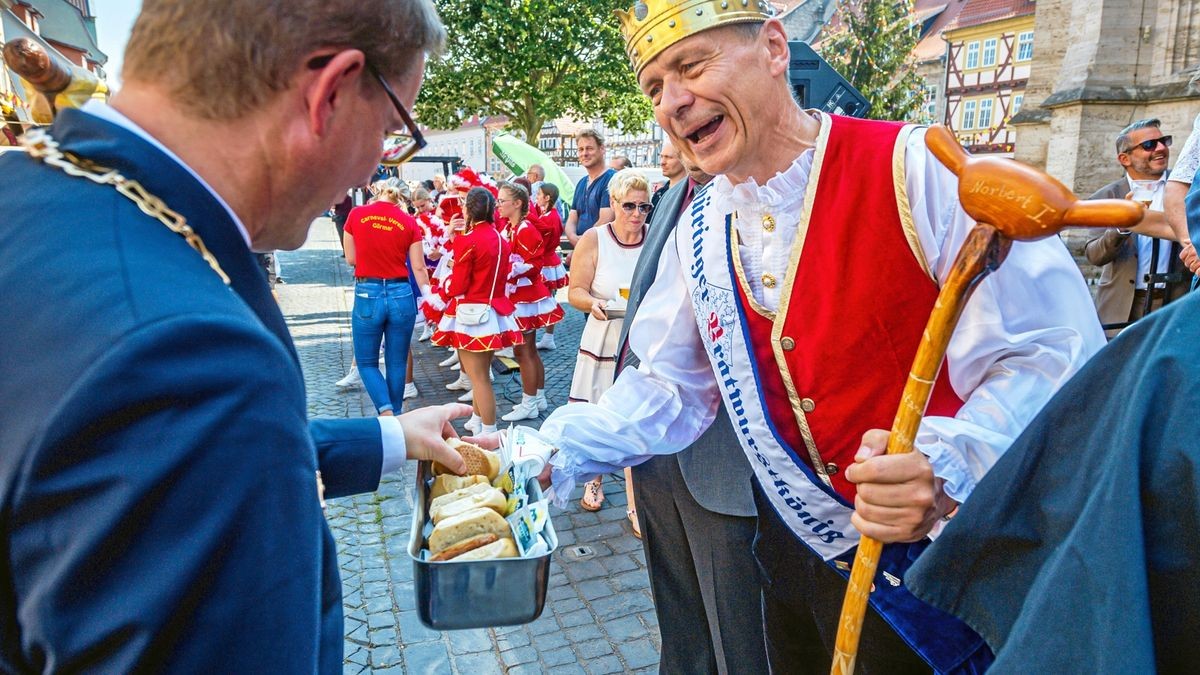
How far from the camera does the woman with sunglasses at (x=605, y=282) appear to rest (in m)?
4.87

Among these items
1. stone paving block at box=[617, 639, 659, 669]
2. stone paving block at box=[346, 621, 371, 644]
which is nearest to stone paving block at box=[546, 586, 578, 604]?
stone paving block at box=[617, 639, 659, 669]

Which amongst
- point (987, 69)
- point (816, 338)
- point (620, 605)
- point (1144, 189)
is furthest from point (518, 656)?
point (987, 69)

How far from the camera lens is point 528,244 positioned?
23.5ft

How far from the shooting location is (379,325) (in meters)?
6.48

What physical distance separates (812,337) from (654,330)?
1.90 ft

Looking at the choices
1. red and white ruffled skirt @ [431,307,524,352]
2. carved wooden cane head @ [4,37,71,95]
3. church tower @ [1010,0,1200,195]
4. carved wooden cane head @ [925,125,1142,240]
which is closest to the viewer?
carved wooden cane head @ [925,125,1142,240]

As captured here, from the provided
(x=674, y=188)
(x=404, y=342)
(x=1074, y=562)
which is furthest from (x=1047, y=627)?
(x=404, y=342)

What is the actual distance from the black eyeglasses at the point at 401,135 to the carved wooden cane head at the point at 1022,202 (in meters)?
0.82

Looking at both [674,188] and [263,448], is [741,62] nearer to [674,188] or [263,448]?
[674,188]

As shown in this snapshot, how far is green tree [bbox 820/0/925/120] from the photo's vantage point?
81.9 ft

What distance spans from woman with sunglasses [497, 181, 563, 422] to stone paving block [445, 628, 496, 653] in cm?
288

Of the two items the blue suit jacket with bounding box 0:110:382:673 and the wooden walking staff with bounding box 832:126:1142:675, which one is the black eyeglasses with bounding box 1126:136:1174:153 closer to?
the wooden walking staff with bounding box 832:126:1142:675

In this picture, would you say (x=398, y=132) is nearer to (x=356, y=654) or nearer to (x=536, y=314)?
(x=356, y=654)

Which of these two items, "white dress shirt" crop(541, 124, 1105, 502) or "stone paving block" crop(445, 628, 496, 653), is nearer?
"white dress shirt" crop(541, 124, 1105, 502)
